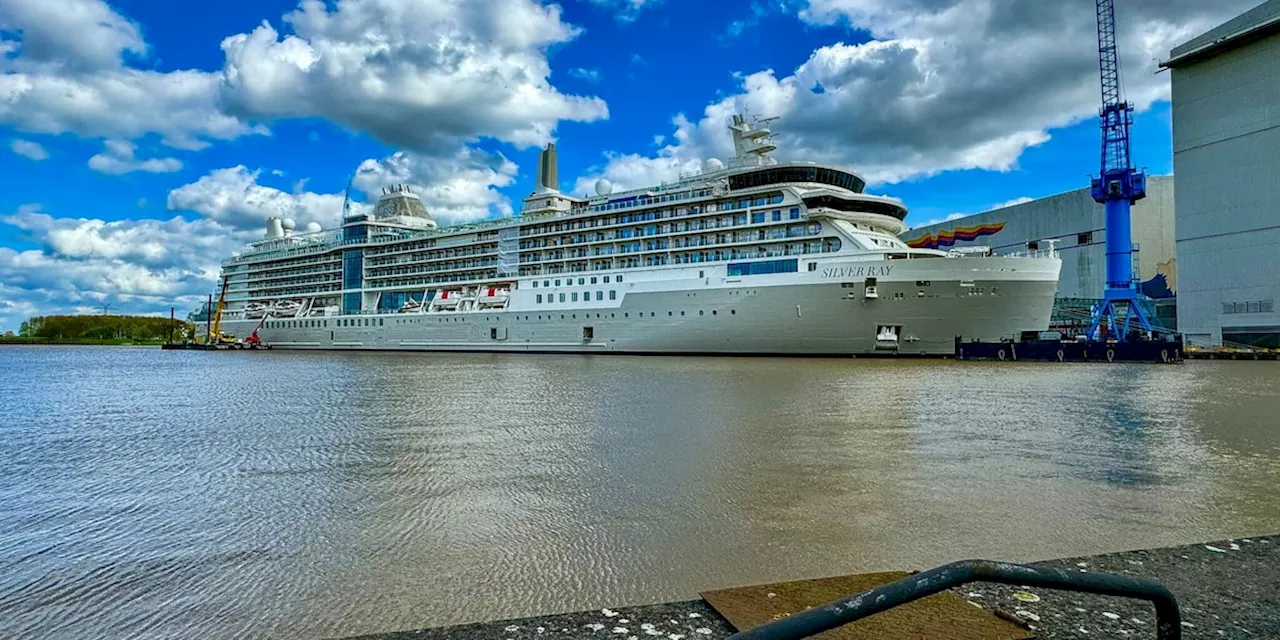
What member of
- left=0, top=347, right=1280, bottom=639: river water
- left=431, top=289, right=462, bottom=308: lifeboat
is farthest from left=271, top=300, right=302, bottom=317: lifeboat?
left=0, top=347, right=1280, bottom=639: river water

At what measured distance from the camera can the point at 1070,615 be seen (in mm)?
3934

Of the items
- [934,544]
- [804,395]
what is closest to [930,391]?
[804,395]

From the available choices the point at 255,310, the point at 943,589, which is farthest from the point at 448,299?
the point at 943,589

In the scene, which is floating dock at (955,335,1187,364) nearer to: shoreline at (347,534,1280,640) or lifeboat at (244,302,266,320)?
shoreline at (347,534,1280,640)

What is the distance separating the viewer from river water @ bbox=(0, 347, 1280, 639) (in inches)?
207

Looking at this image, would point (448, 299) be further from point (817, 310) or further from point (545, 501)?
point (545, 501)

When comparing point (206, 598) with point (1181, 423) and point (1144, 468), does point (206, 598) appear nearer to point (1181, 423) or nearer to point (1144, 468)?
point (1144, 468)

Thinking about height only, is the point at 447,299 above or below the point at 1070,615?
above

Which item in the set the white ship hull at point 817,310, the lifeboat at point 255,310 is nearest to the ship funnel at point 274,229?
the lifeboat at point 255,310

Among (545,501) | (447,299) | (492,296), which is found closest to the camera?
(545,501)

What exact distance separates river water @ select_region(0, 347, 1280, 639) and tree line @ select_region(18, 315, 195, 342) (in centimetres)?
14955

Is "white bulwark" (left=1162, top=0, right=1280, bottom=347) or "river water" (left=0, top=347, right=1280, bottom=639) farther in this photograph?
"white bulwark" (left=1162, top=0, right=1280, bottom=347)

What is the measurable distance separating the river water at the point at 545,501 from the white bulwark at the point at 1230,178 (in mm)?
41541

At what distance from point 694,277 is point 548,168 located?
979 inches
